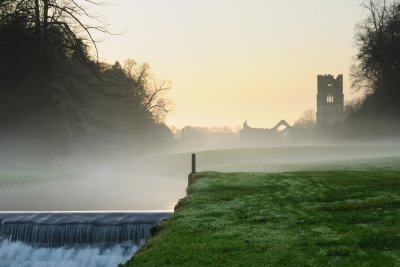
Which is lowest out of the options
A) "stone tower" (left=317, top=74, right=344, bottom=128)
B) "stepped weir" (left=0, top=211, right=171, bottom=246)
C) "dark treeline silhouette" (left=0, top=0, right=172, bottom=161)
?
"stepped weir" (left=0, top=211, right=171, bottom=246)

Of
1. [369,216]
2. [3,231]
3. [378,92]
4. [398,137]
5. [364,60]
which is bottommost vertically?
[3,231]

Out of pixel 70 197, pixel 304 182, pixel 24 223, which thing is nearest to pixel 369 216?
pixel 304 182

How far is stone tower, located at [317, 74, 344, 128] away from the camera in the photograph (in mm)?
129500

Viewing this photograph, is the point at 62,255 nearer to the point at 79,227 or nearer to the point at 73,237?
the point at 73,237

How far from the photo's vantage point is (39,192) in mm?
31797

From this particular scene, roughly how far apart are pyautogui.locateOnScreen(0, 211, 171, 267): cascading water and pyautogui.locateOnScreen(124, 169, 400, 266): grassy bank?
6.27 ft

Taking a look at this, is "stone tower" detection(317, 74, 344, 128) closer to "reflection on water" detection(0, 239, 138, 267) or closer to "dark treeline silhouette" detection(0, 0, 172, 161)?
"dark treeline silhouette" detection(0, 0, 172, 161)

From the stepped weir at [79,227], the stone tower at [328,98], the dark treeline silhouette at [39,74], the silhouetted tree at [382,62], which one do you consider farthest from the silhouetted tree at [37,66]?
the stone tower at [328,98]

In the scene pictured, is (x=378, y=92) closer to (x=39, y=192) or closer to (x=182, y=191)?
(x=182, y=191)

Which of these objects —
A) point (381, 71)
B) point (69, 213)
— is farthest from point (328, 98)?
point (69, 213)

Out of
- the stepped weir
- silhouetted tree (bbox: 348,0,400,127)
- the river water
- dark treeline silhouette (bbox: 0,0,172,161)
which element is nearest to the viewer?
the river water

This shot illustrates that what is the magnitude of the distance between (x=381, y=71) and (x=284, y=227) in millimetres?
60796

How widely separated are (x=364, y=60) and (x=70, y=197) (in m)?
54.4

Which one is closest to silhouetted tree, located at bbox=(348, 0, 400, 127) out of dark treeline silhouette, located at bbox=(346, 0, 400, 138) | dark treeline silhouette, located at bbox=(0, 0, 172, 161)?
dark treeline silhouette, located at bbox=(346, 0, 400, 138)
